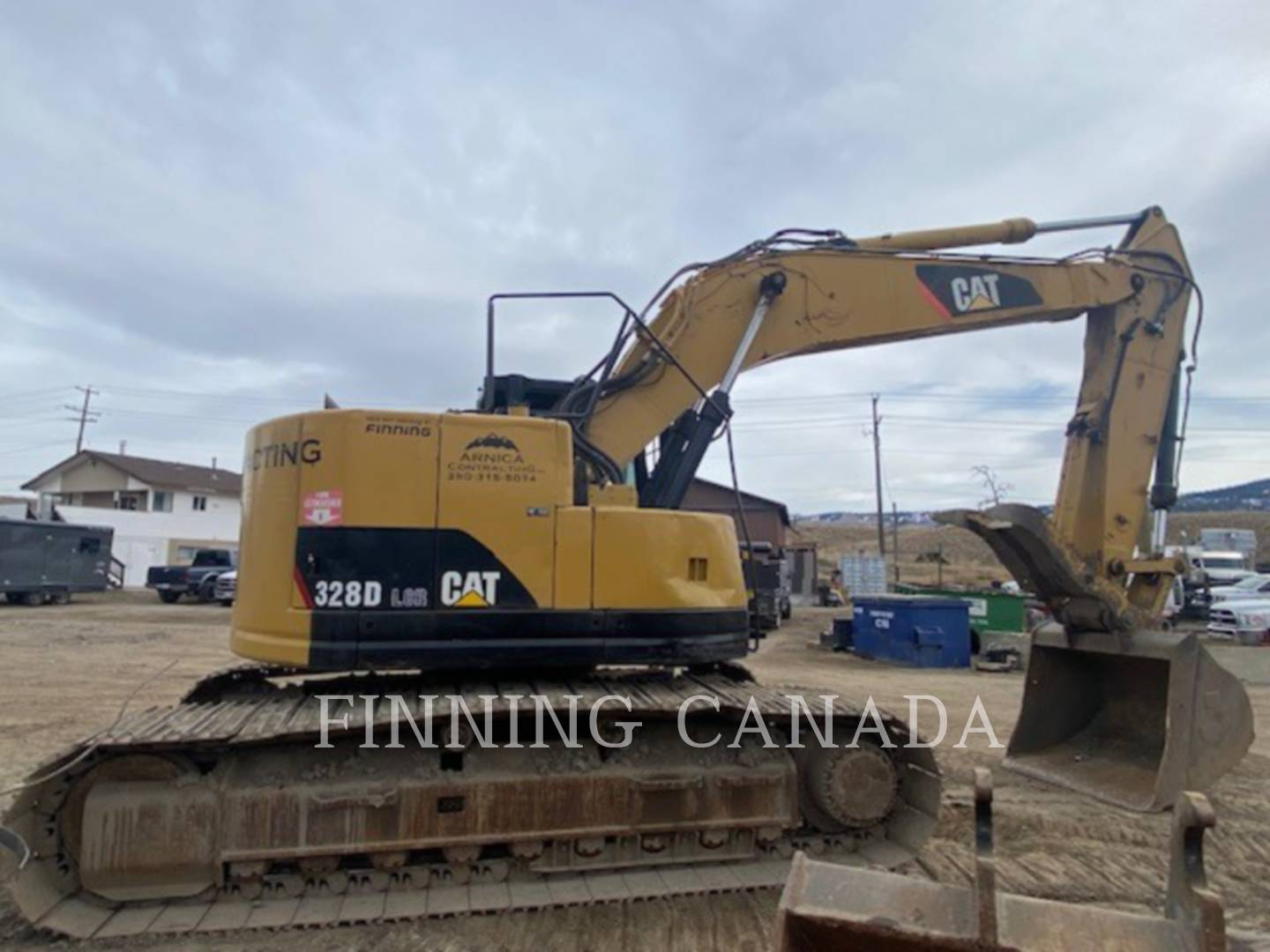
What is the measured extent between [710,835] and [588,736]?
Result: 0.91m

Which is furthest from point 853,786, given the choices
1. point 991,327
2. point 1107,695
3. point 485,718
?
point 991,327

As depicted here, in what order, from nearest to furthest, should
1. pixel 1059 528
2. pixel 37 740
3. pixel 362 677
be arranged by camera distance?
pixel 362 677 < pixel 1059 528 < pixel 37 740

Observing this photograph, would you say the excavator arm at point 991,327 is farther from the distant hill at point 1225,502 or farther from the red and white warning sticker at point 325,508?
the distant hill at point 1225,502

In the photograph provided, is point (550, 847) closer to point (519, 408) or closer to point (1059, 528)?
point (519, 408)

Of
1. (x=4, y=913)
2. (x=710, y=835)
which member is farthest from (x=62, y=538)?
(x=710, y=835)

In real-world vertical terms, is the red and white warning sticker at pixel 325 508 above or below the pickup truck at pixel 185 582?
above

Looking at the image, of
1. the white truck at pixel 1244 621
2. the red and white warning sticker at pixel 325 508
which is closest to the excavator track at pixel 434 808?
the red and white warning sticker at pixel 325 508

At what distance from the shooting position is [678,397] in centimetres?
618

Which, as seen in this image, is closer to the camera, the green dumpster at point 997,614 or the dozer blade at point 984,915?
the dozer blade at point 984,915

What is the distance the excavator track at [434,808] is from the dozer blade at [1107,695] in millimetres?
2233

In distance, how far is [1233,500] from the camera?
110 metres

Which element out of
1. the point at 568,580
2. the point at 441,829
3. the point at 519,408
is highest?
the point at 519,408

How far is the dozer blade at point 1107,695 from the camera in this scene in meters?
6.09

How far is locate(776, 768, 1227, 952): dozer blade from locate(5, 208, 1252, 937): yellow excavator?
259 cm
